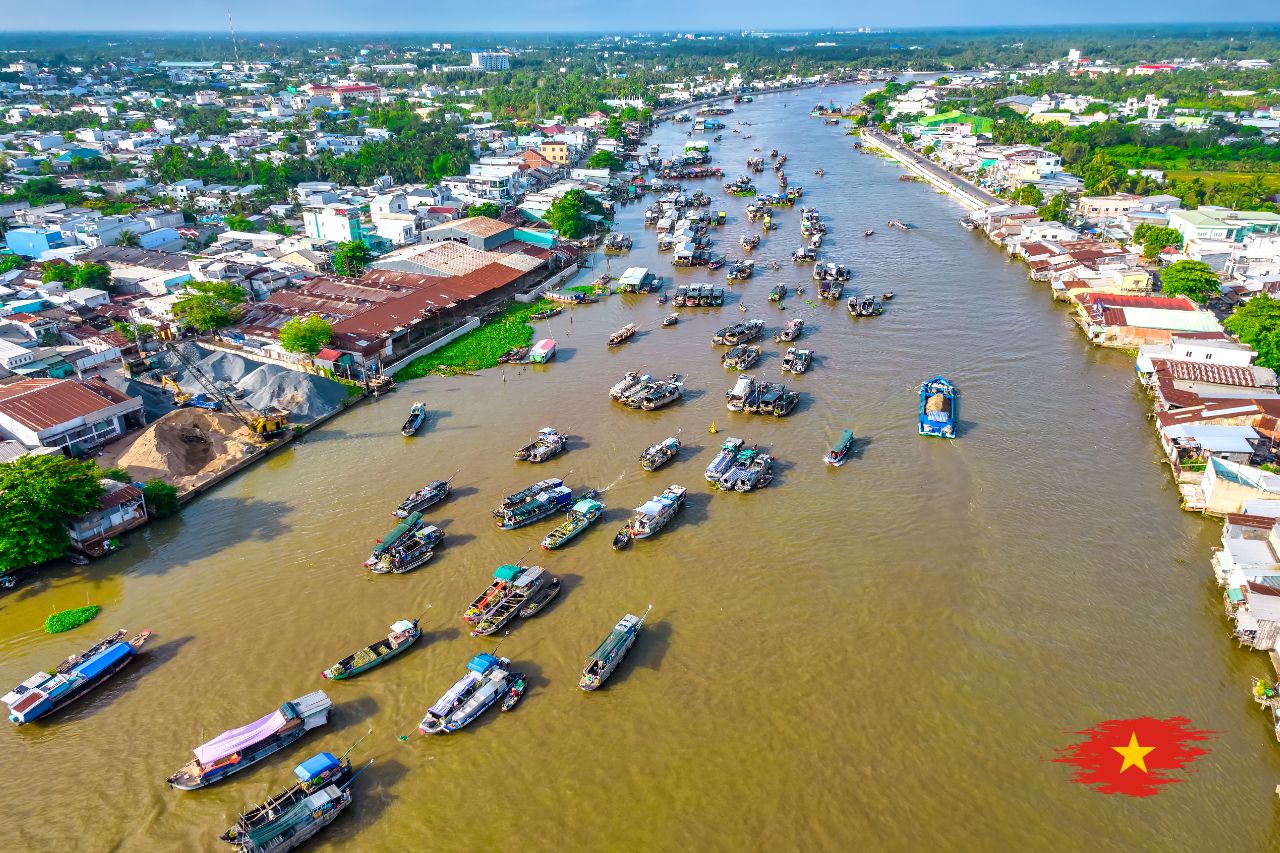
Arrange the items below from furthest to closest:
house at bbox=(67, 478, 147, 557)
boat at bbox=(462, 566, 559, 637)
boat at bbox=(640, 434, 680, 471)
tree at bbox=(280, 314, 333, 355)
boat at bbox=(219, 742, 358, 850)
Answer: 1. tree at bbox=(280, 314, 333, 355)
2. boat at bbox=(640, 434, 680, 471)
3. house at bbox=(67, 478, 147, 557)
4. boat at bbox=(462, 566, 559, 637)
5. boat at bbox=(219, 742, 358, 850)

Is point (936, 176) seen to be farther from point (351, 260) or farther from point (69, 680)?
point (69, 680)

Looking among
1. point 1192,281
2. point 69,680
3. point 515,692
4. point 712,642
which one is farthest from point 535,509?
point 1192,281

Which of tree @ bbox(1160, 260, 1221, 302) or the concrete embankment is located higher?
the concrete embankment

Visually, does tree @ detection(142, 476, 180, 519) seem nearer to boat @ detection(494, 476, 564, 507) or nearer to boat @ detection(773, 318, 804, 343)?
→ boat @ detection(494, 476, 564, 507)

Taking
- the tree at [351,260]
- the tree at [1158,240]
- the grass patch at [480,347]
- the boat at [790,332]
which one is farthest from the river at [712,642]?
the tree at [1158,240]

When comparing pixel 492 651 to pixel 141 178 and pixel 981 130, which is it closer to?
pixel 141 178

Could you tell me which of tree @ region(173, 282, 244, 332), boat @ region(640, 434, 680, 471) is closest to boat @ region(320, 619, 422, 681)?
boat @ region(640, 434, 680, 471)

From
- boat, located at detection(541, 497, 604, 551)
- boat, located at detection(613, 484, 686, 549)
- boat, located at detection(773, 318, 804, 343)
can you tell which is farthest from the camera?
boat, located at detection(773, 318, 804, 343)
